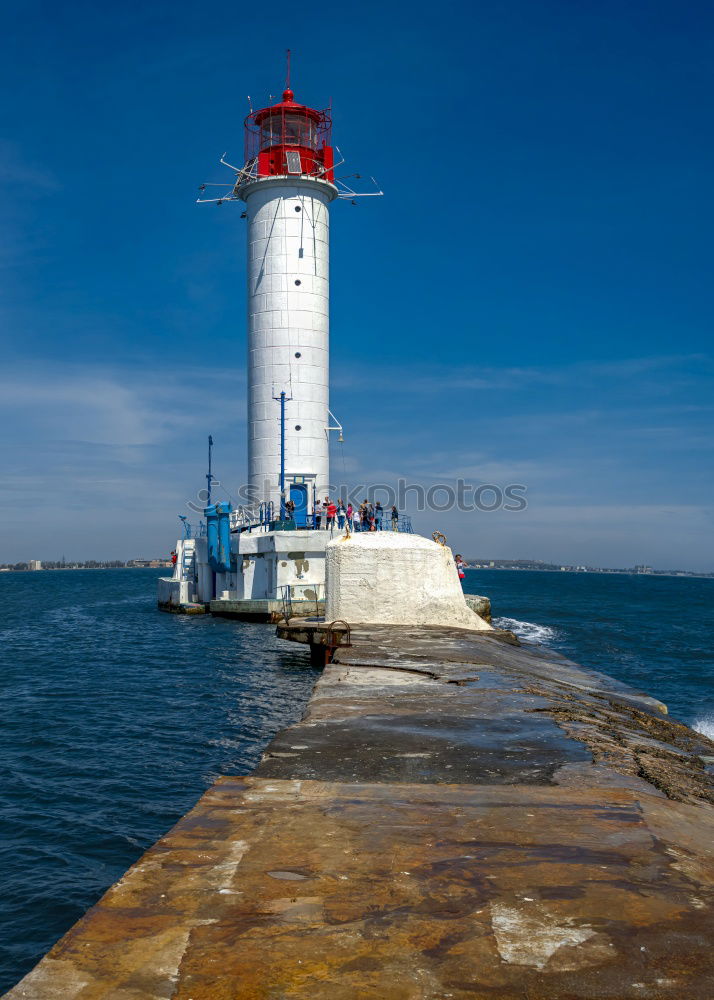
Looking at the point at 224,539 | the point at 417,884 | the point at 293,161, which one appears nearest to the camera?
the point at 417,884

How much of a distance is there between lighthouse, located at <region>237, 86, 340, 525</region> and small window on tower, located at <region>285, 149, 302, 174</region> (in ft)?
0.18

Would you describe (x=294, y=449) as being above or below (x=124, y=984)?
above

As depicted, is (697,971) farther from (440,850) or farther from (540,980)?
(440,850)

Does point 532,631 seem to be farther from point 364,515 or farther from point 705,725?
point 705,725

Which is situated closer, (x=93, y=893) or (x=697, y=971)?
(x=697, y=971)

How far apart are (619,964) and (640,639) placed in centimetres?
3738

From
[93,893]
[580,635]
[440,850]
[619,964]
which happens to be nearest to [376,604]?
[93,893]

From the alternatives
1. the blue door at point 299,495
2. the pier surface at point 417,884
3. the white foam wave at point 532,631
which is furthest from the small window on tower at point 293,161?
the pier surface at point 417,884

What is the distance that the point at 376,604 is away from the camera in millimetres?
18922

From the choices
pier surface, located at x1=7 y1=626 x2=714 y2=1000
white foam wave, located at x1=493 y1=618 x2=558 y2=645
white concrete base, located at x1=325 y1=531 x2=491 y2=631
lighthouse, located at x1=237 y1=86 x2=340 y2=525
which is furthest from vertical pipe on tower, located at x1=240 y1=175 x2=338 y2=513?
pier surface, located at x1=7 y1=626 x2=714 y2=1000

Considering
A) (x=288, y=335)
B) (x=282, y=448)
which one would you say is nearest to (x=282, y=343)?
(x=288, y=335)

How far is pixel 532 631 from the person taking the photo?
38.2 m

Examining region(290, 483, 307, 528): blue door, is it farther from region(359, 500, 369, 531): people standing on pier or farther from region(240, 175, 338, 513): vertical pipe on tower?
region(359, 500, 369, 531): people standing on pier

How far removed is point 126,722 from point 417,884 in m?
13.7
